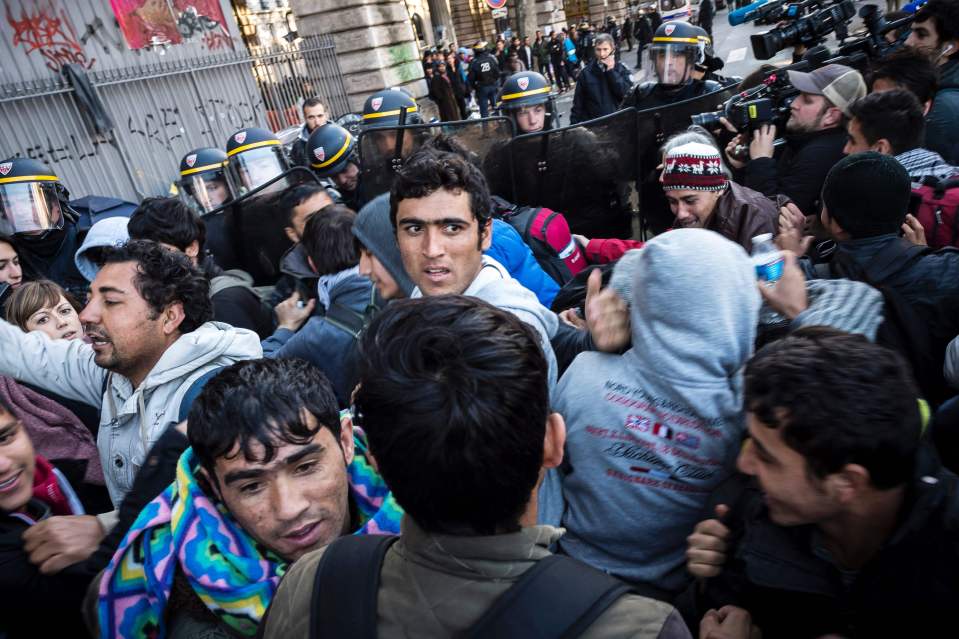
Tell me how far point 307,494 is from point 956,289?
2074mm

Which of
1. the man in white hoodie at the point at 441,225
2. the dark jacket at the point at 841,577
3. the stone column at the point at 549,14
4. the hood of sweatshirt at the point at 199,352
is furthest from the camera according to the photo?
the stone column at the point at 549,14

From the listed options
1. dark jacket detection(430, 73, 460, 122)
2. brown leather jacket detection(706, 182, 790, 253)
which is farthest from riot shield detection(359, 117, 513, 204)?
dark jacket detection(430, 73, 460, 122)

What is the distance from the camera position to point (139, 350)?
203 cm

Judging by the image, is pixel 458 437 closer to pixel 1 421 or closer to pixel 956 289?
pixel 1 421

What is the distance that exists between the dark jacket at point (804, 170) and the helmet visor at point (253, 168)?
3689 mm

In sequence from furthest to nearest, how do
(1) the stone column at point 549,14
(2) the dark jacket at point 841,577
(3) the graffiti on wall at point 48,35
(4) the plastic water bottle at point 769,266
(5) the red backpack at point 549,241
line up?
(1) the stone column at point 549,14 → (3) the graffiti on wall at point 48,35 → (5) the red backpack at point 549,241 → (4) the plastic water bottle at point 769,266 → (2) the dark jacket at point 841,577

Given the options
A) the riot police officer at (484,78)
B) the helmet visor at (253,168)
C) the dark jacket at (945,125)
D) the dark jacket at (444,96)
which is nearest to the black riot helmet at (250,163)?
the helmet visor at (253,168)

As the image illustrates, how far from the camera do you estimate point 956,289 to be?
1815 mm

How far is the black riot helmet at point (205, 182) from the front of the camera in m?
4.78

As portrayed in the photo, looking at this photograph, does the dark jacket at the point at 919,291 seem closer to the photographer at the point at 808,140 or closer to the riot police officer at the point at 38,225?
the photographer at the point at 808,140

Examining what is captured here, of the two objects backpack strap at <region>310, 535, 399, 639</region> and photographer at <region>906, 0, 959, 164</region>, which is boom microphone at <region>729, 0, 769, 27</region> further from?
backpack strap at <region>310, 535, 399, 639</region>

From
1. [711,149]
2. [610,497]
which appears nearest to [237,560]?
[610,497]

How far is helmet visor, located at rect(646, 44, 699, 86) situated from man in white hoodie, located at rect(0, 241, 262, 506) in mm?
4007

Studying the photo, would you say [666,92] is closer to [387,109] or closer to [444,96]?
[387,109]
